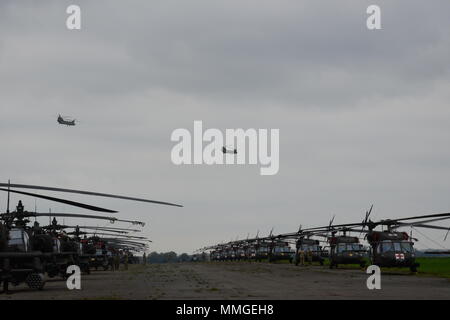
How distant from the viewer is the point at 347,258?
173 ft

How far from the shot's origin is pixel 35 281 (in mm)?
25672

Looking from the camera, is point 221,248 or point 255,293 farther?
point 221,248

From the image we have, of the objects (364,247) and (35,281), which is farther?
(364,247)

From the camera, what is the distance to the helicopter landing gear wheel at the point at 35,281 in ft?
83.7

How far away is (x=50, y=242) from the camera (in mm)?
30422

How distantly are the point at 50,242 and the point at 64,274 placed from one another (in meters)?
5.92

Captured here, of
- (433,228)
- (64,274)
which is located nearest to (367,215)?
(433,228)

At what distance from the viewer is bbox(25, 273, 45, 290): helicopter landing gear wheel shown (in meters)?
25.5
